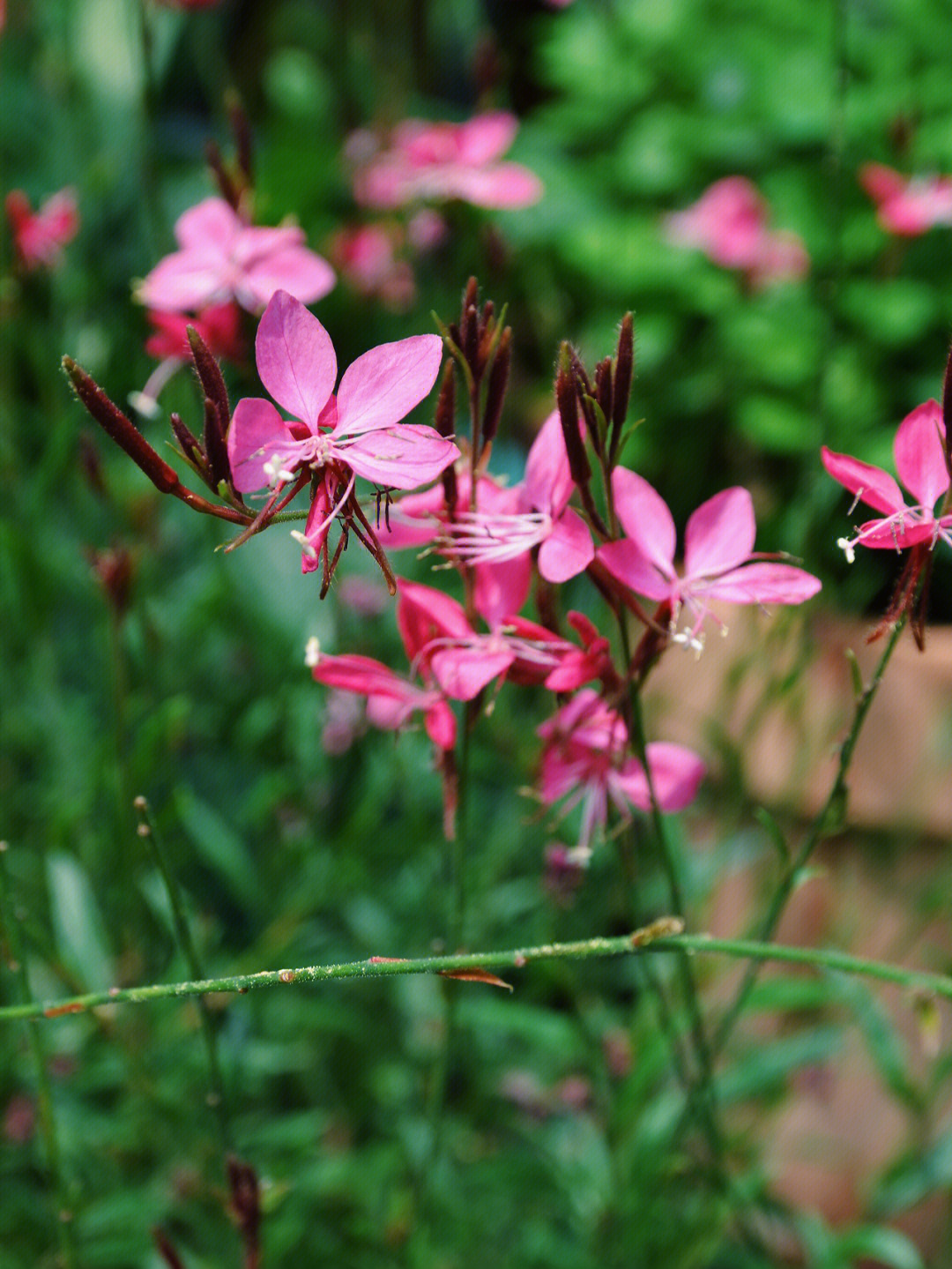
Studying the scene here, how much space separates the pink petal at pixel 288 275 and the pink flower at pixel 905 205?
1.83 feet

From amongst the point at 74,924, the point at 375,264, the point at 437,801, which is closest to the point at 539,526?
the point at 74,924

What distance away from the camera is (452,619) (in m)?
0.42

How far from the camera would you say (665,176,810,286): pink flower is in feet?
4.08

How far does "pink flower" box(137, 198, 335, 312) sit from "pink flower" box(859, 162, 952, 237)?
0.56 meters

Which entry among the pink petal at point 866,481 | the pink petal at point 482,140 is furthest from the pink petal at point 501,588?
the pink petal at point 482,140

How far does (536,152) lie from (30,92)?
0.75 m

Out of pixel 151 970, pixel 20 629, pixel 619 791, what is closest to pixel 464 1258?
pixel 151 970

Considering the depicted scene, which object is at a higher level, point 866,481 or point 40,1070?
point 866,481

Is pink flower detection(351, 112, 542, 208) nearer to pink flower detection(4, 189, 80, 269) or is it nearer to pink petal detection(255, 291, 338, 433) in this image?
pink flower detection(4, 189, 80, 269)

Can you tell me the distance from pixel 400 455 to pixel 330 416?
3cm

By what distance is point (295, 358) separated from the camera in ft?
1.15

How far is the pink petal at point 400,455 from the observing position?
0.34 meters

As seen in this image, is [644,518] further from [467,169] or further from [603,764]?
[467,169]

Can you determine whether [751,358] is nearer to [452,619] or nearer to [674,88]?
[674,88]
